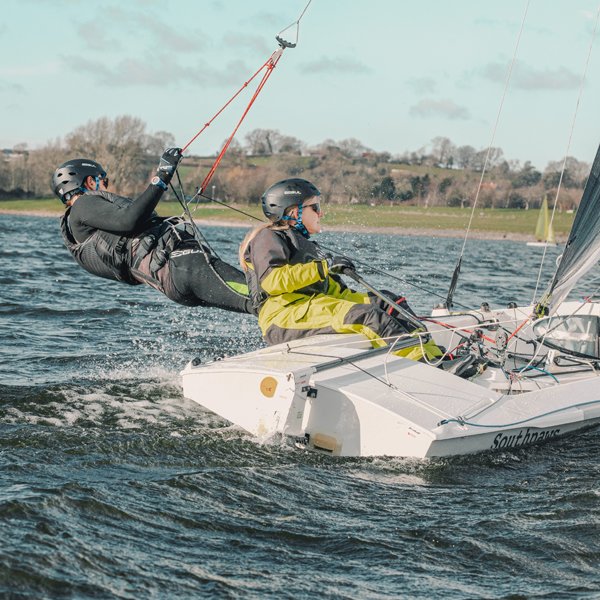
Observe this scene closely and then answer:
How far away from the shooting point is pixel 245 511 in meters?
4.62

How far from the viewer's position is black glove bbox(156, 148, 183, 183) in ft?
22.0

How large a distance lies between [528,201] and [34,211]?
4351cm

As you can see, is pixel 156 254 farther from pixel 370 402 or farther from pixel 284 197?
pixel 370 402

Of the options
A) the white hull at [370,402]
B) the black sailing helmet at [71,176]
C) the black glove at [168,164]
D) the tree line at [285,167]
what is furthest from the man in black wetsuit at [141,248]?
the tree line at [285,167]

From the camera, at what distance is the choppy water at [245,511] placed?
3.87 metres

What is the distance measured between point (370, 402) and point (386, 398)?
178mm

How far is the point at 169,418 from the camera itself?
20.9 feet

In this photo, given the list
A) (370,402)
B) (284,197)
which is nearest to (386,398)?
(370,402)

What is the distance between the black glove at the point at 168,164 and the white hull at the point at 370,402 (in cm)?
142

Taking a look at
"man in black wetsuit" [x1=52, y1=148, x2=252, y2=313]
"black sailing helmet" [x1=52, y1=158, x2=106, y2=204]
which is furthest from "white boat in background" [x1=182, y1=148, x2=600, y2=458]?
"black sailing helmet" [x1=52, y1=158, x2=106, y2=204]

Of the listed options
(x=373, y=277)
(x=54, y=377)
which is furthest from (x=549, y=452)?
(x=373, y=277)

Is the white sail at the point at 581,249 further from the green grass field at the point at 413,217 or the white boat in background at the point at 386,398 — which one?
the green grass field at the point at 413,217

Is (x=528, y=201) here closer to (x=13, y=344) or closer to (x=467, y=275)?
(x=467, y=275)

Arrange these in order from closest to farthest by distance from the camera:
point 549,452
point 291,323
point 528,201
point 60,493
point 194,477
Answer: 1. point 60,493
2. point 194,477
3. point 549,452
4. point 291,323
5. point 528,201
